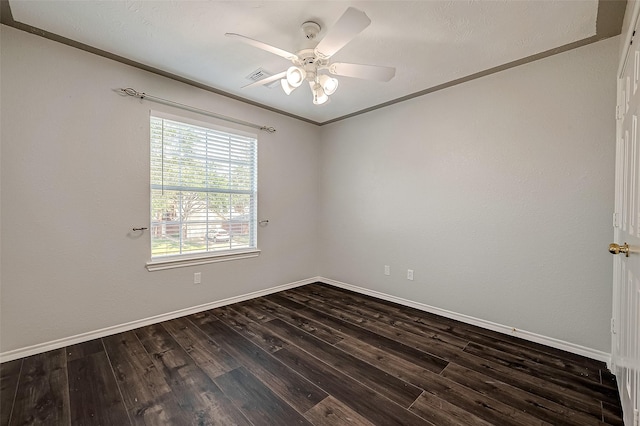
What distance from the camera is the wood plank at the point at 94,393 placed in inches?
59.8

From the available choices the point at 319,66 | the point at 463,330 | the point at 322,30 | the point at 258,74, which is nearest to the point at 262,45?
the point at 319,66

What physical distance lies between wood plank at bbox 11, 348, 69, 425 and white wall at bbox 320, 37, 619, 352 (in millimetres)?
3053

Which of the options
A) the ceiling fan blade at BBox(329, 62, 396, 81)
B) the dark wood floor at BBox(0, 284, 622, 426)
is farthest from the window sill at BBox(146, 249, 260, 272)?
the ceiling fan blade at BBox(329, 62, 396, 81)

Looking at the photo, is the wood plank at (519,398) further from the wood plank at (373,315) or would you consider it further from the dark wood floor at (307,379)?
the wood plank at (373,315)

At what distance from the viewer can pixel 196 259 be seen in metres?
3.05

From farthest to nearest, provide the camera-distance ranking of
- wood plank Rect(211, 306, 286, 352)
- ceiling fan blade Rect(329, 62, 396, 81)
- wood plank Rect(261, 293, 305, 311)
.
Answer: wood plank Rect(261, 293, 305, 311), wood plank Rect(211, 306, 286, 352), ceiling fan blade Rect(329, 62, 396, 81)

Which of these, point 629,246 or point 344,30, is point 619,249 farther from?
point 344,30

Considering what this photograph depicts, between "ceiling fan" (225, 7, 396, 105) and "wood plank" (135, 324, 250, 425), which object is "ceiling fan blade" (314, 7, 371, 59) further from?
"wood plank" (135, 324, 250, 425)

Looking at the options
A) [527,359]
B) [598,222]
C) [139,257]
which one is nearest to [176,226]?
[139,257]

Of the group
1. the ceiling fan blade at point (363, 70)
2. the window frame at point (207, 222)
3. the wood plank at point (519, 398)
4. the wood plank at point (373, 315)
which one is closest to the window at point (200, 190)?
the window frame at point (207, 222)

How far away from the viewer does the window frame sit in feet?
8.96

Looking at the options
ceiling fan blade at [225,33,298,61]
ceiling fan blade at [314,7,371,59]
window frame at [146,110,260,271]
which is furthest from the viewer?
window frame at [146,110,260,271]

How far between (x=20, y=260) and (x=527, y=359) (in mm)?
4017

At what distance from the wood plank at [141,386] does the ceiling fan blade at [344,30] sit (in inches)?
93.3
